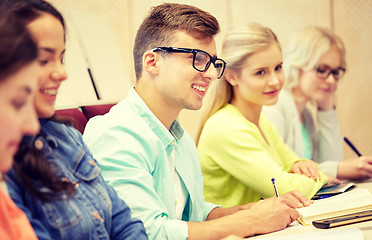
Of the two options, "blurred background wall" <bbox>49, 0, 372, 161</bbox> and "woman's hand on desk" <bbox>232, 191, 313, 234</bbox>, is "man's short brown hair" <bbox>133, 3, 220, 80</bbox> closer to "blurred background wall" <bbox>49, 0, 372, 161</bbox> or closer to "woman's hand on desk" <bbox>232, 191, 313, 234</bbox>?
"woman's hand on desk" <bbox>232, 191, 313, 234</bbox>

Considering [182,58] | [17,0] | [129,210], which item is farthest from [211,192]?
[17,0]

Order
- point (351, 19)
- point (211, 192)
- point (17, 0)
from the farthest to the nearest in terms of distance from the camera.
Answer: point (351, 19) → point (211, 192) → point (17, 0)

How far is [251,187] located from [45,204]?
889 mm

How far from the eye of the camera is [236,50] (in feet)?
5.30

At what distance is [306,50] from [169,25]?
1439mm

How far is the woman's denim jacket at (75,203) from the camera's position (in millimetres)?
708

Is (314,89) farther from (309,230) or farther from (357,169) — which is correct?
(309,230)

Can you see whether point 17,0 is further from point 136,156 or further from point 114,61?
point 114,61

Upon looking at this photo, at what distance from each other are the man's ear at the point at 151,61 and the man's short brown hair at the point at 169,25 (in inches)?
1.3

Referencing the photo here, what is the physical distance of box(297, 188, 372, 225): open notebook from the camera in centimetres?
110

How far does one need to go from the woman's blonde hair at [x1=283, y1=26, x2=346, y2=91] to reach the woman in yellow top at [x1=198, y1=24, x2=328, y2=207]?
0.80 meters

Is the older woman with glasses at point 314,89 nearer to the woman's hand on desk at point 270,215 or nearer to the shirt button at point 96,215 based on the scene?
the woman's hand on desk at point 270,215

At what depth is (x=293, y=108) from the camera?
7.59ft

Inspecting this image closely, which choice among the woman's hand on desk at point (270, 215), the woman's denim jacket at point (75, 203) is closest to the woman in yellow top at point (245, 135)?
the woman's hand on desk at point (270, 215)
